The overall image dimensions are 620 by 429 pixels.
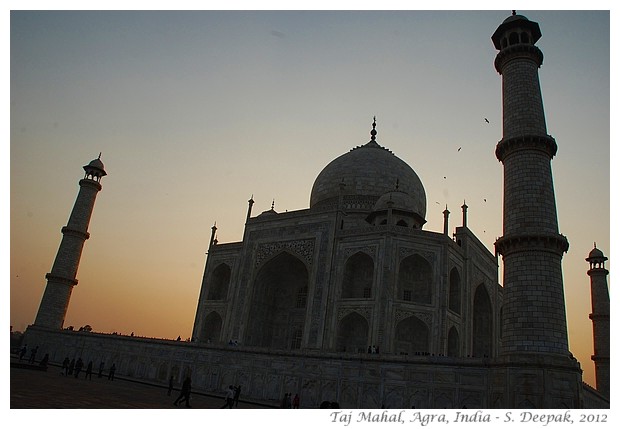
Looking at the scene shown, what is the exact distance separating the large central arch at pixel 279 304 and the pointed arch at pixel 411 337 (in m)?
6.41

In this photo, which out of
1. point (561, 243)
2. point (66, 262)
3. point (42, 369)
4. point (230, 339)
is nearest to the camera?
point (561, 243)

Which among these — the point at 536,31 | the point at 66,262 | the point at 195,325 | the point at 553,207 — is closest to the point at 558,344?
the point at 553,207

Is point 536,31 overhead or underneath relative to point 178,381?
overhead

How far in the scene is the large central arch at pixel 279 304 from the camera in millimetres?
26062

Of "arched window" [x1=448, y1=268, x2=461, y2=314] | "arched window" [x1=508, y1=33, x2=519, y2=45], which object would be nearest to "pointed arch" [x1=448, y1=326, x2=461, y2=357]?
"arched window" [x1=448, y1=268, x2=461, y2=314]

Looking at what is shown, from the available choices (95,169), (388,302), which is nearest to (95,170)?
(95,169)

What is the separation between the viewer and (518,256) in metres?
13.3

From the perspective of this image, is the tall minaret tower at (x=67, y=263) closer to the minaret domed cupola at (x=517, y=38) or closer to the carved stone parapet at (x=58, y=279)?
the carved stone parapet at (x=58, y=279)

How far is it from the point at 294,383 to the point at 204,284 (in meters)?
13.6

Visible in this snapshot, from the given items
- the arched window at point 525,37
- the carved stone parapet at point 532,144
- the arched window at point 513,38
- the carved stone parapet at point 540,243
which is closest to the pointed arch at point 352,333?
the carved stone parapet at point 540,243

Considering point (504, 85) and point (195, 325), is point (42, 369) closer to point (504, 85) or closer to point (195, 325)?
point (195, 325)

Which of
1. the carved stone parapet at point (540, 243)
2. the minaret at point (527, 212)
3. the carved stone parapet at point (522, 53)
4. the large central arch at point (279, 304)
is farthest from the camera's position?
the large central arch at point (279, 304)

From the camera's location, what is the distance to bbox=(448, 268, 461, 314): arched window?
23.2m

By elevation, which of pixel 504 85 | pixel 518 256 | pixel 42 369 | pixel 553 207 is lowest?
pixel 42 369
